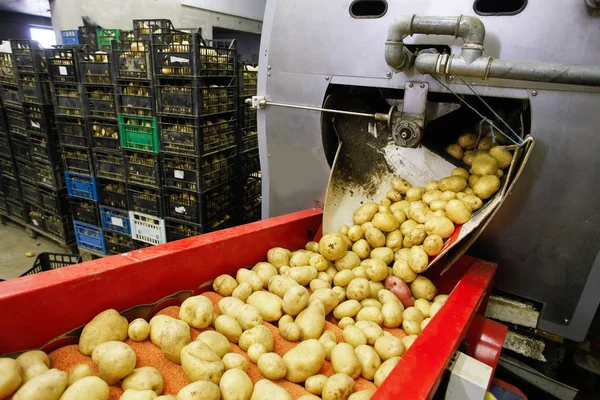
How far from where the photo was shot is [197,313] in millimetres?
1250

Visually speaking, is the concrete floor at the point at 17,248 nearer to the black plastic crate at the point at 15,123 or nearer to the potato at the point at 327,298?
the black plastic crate at the point at 15,123

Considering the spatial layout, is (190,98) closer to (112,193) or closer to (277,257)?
(112,193)

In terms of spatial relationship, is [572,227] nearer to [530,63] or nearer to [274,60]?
[530,63]

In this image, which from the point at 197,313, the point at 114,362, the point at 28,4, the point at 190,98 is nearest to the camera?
the point at 114,362

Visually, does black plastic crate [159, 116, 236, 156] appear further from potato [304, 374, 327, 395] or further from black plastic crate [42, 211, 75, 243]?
potato [304, 374, 327, 395]

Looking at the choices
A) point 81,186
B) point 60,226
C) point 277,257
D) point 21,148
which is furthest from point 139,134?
point 277,257

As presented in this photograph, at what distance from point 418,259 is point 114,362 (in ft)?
3.61

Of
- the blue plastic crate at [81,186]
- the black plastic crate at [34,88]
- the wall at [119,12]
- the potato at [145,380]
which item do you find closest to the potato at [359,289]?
the potato at [145,380]

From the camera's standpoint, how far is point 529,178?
1397mm

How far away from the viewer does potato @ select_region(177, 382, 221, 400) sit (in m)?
0.95

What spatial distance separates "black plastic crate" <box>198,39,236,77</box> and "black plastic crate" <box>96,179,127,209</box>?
1315 mm

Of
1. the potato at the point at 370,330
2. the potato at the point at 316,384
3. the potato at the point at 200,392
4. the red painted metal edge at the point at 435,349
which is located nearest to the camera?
the red painted metal edge at the point at 435,349

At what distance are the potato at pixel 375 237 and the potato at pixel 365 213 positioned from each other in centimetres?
9

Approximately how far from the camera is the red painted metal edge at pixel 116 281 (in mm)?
1041
